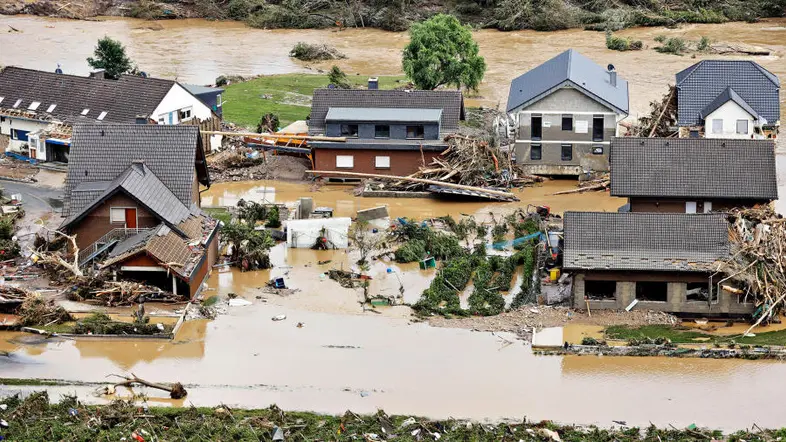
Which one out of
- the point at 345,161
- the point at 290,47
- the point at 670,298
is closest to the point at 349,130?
the point at 345,161

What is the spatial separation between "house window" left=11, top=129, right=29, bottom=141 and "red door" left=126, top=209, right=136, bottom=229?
1944 centimetres

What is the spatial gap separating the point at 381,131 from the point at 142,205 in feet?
52.0

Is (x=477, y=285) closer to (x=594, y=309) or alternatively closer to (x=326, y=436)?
(x=594, y=309)

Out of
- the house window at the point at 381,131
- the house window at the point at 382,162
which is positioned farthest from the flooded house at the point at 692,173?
the house window at the point at 381,131

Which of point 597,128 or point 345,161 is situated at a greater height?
point 597,128

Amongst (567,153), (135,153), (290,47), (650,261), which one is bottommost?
(650,261)

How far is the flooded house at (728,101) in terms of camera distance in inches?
2071

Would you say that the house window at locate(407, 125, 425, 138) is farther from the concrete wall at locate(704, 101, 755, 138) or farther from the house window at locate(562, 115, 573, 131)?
the concrete wall at locate(704, 101, 755, 138)

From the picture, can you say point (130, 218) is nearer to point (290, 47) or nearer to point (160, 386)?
point (160, 386)

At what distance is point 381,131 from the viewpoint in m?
54.6

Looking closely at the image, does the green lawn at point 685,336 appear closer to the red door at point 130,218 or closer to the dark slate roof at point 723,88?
the red door at point 130,218

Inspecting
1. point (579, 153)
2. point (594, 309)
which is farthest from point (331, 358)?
point (579, 153)

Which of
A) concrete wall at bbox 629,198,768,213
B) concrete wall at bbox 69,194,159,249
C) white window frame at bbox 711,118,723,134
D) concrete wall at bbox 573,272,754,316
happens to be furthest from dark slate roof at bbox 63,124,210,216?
white window frame at bbox 711,118,723,134

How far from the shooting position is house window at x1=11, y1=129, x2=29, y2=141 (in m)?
58.6
